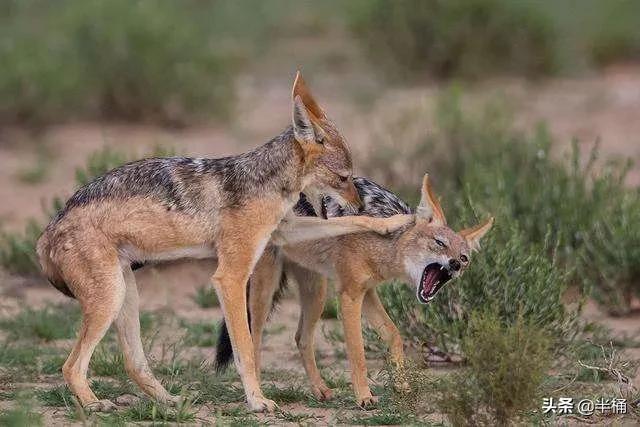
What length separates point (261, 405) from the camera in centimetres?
693

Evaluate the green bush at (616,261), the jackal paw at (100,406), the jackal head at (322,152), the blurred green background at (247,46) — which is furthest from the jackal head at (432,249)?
the blurred green background at (247,46)

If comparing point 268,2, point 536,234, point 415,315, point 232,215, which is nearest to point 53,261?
point 232,215

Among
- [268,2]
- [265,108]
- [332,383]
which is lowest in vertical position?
[332,383]

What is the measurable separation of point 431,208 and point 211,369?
1631 millimetres

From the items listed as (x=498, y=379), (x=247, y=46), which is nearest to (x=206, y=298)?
(x=498, y=379)

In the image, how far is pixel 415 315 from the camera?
27.5ft

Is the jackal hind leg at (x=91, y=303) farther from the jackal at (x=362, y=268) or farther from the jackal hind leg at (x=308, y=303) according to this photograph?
the jackal hind leg at (x=308, y=303)

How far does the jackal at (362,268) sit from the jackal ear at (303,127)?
0.46 metres

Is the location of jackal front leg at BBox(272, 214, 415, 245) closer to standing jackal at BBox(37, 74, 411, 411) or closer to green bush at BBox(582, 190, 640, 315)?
standing jackal at BBox(37, 74, 411, 411)

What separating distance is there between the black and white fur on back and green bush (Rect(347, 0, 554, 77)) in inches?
403

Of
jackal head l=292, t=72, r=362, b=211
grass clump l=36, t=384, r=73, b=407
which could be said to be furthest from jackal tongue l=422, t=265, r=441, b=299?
grass clump l=36, t=384, r=73, b=407

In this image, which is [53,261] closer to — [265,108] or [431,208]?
[431,208]

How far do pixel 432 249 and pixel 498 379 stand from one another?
118cm

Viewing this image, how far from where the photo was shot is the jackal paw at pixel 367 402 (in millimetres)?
7176
